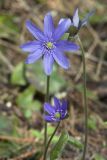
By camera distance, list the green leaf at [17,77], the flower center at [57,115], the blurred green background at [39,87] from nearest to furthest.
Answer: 1. the flower center at [57,115]
2. the blurred green background at [39,87]
3. the green leaf at [17,77]

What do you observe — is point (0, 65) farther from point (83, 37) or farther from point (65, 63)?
point (65, 63)

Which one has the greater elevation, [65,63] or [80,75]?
[65,63]

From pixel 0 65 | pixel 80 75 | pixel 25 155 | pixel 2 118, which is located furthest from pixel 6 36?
pixel 25 155

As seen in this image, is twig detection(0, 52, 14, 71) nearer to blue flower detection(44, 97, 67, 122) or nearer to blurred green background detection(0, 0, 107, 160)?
blurred green background detection(0, 0, 107, 160)

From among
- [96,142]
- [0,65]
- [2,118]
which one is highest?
[0,65]

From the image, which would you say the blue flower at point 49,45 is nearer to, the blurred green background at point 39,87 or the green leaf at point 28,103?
the blurred green background at point 39,87

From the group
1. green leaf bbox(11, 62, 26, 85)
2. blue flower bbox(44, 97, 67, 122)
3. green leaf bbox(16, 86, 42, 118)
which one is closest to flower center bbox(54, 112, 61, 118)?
blue flower bbox(44, 97, 67, 122)

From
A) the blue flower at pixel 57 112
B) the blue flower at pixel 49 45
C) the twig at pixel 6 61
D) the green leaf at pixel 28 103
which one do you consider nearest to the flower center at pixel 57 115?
the blue flower at pixel 57 112

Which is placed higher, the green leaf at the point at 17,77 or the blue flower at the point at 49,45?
the blue flower at the point at 49,45
